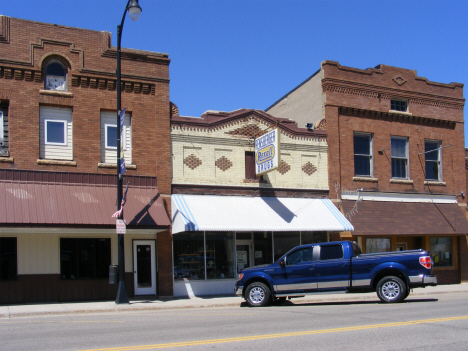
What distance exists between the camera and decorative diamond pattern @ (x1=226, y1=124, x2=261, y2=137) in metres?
22.2

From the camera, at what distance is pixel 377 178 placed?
24641 mm

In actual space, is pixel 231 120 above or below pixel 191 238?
above

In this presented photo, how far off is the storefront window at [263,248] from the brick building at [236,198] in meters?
0.04

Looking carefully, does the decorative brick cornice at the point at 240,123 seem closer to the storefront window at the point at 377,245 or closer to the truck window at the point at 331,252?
the storefront window at the point at 377,245

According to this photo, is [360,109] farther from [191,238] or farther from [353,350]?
[353,350]

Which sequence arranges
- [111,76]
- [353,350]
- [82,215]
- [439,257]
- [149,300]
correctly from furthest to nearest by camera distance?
[439,257] → [111,76] → [149,300] → [82,215] → [353,350]

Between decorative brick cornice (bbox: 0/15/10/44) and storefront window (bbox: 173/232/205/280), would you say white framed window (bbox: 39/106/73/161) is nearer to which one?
decorative brick cornice (bbox: 0/15/10/44)

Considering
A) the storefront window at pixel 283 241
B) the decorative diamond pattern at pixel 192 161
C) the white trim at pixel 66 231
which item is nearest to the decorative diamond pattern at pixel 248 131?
the decorative diamond pattern at pixel 192 161

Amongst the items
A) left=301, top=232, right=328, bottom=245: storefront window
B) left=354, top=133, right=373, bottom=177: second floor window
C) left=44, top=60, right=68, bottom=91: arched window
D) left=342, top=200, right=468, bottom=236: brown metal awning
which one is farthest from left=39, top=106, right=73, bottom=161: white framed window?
left=354, top=133, right=373, bottom=177: second floor window

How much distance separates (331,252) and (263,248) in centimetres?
674

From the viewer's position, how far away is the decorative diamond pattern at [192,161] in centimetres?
2103

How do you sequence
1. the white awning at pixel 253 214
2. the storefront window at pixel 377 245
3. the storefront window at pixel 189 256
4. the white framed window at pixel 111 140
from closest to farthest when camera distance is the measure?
the white awning at pixel 253 214, the white framed window at pixel 111 140, the storefront window at pixel 189 256, the storefront window at pixel 377 245

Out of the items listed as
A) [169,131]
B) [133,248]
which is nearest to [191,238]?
[133,248]

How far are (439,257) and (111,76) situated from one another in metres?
17.3
